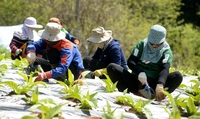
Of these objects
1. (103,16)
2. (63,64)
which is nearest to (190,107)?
(63,64)

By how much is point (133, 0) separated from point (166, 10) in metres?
3.50

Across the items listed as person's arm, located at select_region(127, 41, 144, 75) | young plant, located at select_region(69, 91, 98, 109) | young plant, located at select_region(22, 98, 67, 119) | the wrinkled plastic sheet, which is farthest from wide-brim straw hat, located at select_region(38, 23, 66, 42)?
young plant, located at select_region(22, 98, 67, 119)

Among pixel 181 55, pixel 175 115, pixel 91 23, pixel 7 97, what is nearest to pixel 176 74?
pixel 175 115

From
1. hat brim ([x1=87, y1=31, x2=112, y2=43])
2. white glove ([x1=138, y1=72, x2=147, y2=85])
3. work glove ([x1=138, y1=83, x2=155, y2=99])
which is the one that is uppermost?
hat brim ([x1=87, y1=31, x2=112, y2=43])

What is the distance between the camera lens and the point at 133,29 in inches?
733

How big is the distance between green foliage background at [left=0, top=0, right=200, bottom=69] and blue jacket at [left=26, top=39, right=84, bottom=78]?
1117cm

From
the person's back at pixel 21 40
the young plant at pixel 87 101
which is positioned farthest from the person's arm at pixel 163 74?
the person's back at pixel 21 40

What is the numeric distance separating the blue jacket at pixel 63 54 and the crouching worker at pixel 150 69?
0.50 metres

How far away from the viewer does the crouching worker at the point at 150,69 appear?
4.93 metres

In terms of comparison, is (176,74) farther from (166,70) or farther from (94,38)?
(94,38)

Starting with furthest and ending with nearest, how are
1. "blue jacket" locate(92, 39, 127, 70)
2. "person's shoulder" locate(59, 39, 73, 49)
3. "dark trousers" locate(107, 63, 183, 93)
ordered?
"blue jacket" locate(92, 39, 127, 70), "person's shoulder" locate(59, 39, 73, 49), "dark trousers" locate(107, 63, 183, 93)

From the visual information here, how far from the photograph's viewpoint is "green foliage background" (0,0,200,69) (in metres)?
17.0

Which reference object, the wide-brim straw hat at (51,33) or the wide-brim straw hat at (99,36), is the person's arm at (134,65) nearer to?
the wide-brim straw hat at (51,33)

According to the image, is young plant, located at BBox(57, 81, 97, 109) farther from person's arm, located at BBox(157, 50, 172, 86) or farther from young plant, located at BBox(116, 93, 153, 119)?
person's arm, located at BBox(157, 50, 172, 86)
